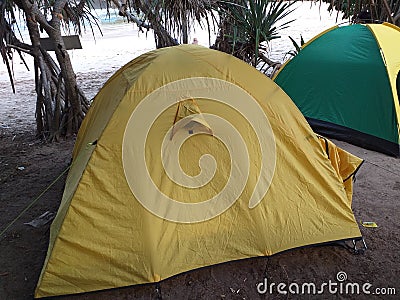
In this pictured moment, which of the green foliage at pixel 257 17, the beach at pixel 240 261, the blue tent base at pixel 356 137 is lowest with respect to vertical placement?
the beach at pixel 240 261

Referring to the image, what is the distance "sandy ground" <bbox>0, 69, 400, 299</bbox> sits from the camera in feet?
8.27

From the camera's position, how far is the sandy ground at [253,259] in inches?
99.2

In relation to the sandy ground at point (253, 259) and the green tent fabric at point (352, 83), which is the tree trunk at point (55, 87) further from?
the green tent fabric at point (352, 83)

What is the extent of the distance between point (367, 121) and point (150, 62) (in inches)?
110

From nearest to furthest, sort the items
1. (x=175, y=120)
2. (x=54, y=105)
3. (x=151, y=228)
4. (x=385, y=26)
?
(x=151, y=228)
(x=175, y=120)
(x=385, y=26)
(x=54, y=105)

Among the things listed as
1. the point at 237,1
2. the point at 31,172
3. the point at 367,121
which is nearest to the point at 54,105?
the point at 31,172

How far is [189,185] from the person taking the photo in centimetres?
261

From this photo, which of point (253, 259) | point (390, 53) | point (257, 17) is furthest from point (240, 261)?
point (257, 17)

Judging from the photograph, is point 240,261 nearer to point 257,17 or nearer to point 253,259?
point 253,259

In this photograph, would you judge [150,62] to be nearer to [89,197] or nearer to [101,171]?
[101,171]

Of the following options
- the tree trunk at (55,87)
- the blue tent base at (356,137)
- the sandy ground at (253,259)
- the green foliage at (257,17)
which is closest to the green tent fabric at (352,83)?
the blue tent base at (356,137)

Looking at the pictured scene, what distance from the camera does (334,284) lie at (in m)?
2.53

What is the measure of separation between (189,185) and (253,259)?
2.25ft

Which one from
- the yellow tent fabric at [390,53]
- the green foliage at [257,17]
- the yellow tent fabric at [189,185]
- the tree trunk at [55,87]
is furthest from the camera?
the tree trunk at [55,87]
